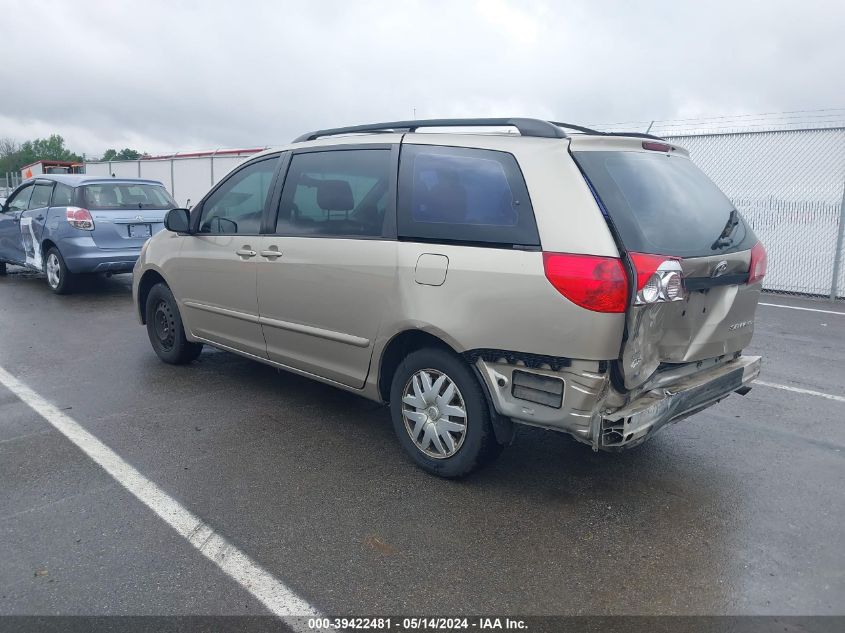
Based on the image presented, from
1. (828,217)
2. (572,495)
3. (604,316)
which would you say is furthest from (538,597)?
(828,217)

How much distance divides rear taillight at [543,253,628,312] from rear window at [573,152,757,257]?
15cm

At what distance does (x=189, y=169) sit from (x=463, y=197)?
68.6ft

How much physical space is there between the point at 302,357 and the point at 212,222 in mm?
1423

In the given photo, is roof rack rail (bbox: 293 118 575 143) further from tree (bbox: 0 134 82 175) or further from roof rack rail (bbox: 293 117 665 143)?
tree (bbox: 0 134 82 175)

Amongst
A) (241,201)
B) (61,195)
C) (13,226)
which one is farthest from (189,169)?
(241,201)

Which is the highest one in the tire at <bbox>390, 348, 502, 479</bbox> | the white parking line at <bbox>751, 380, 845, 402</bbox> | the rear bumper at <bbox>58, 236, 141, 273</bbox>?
the rear bumper at <bbox>58, 236, 141, 273</bbox>

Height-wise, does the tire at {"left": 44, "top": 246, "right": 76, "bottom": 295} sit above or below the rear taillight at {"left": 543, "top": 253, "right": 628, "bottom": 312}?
below

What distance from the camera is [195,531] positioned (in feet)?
10.5

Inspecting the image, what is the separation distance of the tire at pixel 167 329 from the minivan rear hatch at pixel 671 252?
144 inches

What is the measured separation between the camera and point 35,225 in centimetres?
962

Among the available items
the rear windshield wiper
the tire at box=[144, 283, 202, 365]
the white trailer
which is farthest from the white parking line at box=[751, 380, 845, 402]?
the white trailer

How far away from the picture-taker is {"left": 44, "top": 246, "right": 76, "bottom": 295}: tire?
9.19 meters

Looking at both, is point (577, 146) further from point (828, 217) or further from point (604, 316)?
point (828, 217)

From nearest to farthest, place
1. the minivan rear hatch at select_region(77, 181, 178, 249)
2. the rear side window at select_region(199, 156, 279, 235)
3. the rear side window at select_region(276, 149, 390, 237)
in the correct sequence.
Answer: the rear side window at select_region(276, 149, 390, 237)
the rear side window at select_region(199, 156, 279, 235)
the minivan rear hatch at select_region(77, 181, 178, 249)
